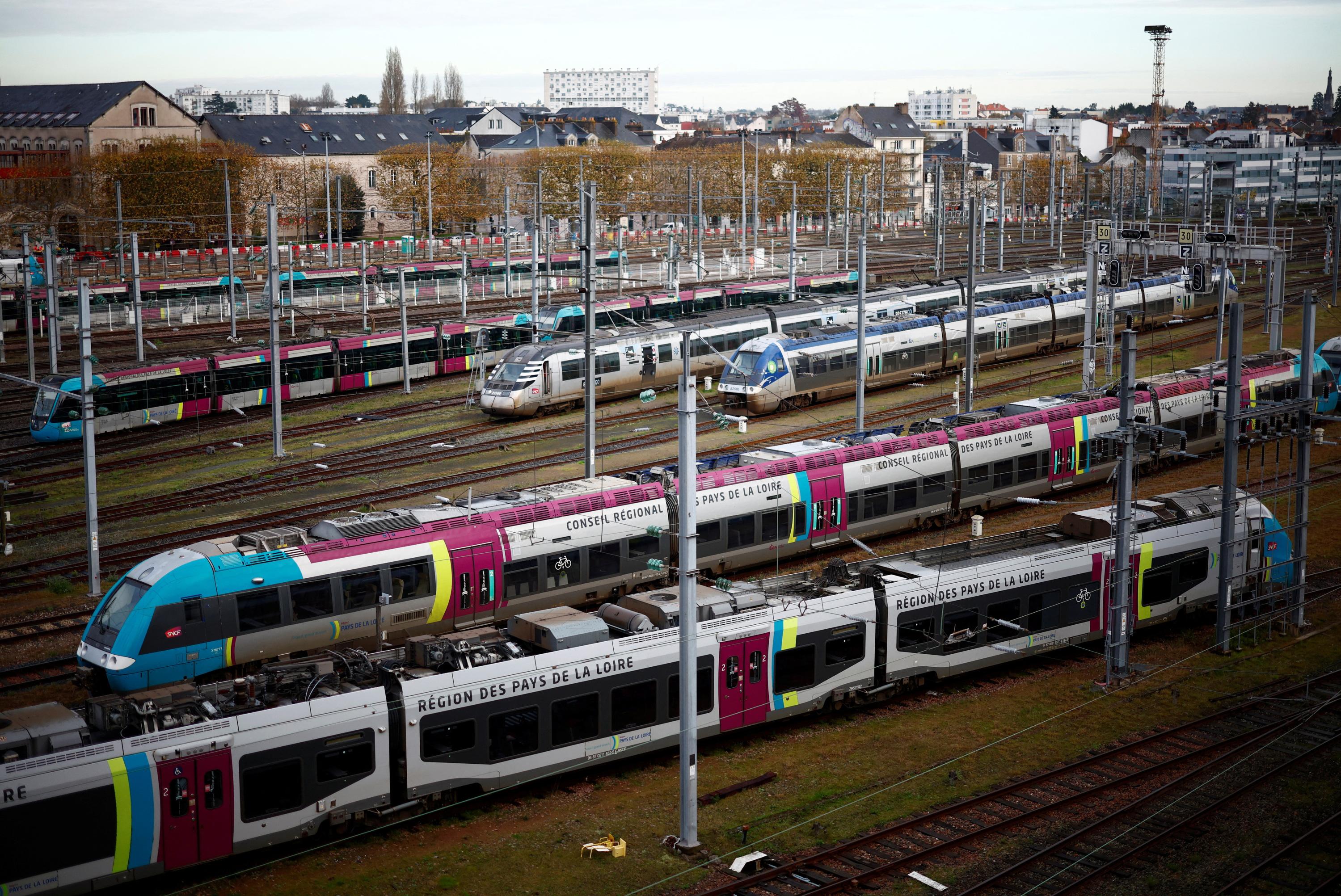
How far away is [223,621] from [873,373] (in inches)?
1153

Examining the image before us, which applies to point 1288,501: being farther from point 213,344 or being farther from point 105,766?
point 213,344

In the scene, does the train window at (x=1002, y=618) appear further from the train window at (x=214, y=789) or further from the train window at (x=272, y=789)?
the train window at (x=214, y=789)

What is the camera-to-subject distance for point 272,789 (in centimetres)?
1725

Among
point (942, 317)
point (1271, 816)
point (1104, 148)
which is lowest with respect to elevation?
point (1271, 816)

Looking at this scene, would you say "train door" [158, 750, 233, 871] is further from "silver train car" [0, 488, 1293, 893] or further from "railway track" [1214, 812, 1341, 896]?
"railway track" [1214, 812, 1341, 896]

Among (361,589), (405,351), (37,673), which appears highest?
(405,351)

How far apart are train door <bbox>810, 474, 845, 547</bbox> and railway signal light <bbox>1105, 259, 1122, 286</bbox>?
15082mm

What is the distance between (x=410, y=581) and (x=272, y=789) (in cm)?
717

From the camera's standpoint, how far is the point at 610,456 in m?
39.6

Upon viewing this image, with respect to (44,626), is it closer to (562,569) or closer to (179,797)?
(562,569)

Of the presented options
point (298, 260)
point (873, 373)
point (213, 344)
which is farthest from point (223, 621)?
point (298, 260)

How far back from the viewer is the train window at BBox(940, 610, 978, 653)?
2353cm

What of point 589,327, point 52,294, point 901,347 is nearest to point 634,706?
point 589,327

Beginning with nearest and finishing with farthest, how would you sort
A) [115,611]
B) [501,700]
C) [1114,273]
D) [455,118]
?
[501,700] < [115,611] < [1114,273] < [455,118]
